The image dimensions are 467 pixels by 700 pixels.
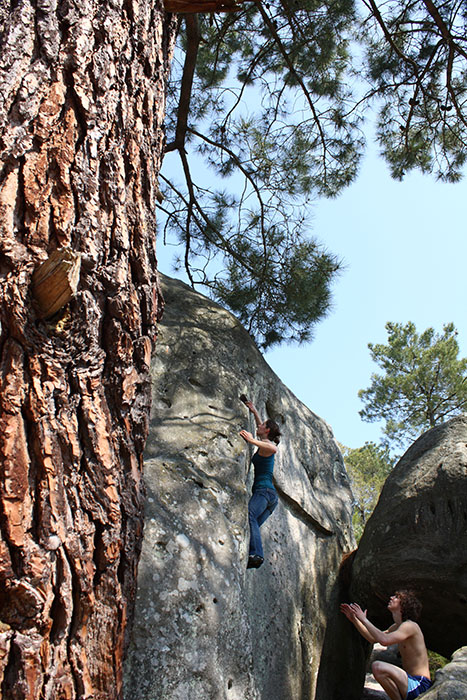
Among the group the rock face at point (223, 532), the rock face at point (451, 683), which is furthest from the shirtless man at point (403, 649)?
the rock face at point (223, 532)

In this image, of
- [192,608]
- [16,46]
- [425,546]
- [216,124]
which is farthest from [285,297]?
[16,46]

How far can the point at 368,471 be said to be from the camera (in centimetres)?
2058

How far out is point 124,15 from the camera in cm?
215

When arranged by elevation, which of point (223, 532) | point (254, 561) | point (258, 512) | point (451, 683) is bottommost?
point (451, 683)

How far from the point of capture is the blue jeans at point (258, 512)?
4.09 meters

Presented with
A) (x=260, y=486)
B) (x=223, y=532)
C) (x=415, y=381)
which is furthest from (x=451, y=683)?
(x=415, y=381)

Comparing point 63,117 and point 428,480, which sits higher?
point 63,117

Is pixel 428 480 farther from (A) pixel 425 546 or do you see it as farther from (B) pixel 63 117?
(B) pixel 63 117

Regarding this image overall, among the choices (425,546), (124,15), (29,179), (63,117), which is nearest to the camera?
(29,179)

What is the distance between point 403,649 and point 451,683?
76cm

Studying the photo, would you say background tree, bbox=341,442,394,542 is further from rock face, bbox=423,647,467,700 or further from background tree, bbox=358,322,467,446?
rock face, bbox=423,647,467,700

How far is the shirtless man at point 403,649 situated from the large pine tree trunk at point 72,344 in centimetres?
284

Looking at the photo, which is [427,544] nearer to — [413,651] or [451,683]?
[413,651]

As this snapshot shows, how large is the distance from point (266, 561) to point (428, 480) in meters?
1.72
